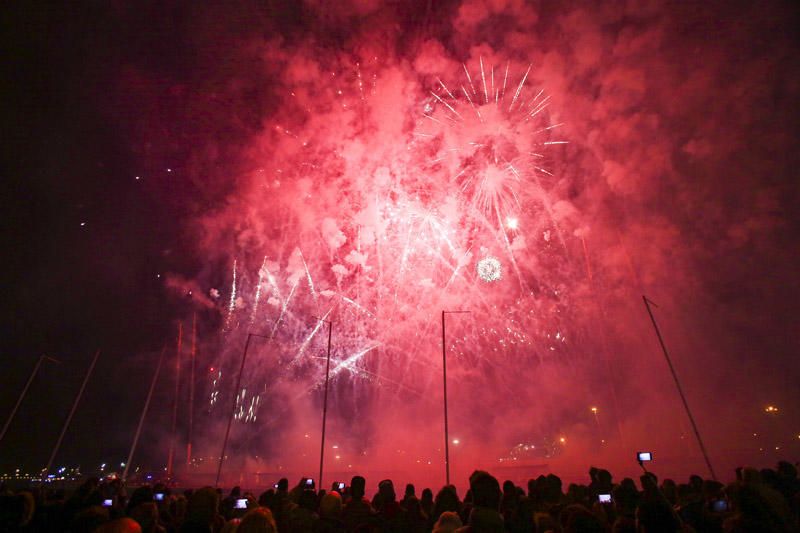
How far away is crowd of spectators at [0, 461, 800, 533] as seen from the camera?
3.93 meters

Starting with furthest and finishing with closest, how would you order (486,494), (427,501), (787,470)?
1. (427,501)
2. (787,470)
3. (486,494)

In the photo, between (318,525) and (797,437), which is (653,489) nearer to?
(318,525)

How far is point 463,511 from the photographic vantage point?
299 inches

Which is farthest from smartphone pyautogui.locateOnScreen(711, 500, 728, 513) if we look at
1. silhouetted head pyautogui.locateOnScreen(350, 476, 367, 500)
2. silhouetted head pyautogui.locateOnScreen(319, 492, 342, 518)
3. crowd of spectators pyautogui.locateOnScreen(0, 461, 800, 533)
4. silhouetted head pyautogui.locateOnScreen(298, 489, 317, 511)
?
silhouetted head pyautogui.locateOnScreen(298, 489, 317, 511)

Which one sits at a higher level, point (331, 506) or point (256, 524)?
point (331, 506)

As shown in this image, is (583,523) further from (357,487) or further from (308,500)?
(357,487)

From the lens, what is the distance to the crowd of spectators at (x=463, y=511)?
155 inches

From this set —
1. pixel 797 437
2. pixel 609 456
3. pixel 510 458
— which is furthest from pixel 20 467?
pixel 797 437

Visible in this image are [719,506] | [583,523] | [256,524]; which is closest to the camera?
Result: [583,523]

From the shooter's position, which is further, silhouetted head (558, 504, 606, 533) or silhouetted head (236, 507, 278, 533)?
silhouetted head (236, 507, 278, 533)

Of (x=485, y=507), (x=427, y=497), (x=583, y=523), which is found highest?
(x=427, y=497)

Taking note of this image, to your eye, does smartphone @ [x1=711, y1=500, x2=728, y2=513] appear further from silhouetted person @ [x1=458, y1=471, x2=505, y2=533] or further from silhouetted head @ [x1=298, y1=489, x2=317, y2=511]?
silhouetted head @ [x1=298, y1=489, x2=317, y2=511]

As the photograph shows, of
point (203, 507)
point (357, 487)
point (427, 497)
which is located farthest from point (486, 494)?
point (427, 497)

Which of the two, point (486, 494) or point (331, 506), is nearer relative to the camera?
point (486, 494)
